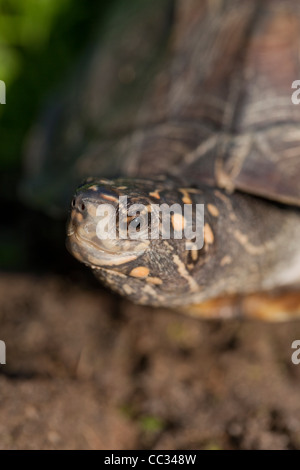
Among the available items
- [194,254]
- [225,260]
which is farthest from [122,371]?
[194,254]

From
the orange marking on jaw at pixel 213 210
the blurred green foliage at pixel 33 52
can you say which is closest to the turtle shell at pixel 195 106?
the orange marking on jaw at pixel 213 210

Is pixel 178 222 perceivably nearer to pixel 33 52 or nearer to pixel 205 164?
pixel 205 164

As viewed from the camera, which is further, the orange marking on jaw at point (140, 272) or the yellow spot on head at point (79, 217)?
the orange marking on jaw at point (140, 272)

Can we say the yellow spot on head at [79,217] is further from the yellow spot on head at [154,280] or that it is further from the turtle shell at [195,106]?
the turtle shell at [195,106]

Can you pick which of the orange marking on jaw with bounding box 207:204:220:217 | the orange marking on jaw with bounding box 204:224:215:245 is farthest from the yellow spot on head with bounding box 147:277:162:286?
the orange marking on jaw with bounding box 207:204:220:217

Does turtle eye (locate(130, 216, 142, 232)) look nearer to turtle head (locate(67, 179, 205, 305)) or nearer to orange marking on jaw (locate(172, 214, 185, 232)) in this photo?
turtle head (locate(67, 179, 205, 305))
